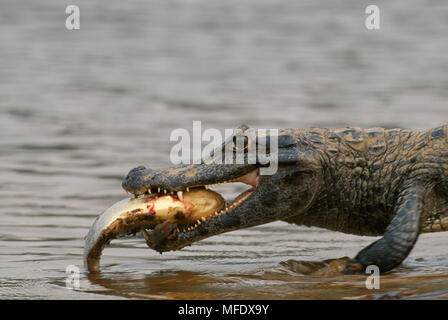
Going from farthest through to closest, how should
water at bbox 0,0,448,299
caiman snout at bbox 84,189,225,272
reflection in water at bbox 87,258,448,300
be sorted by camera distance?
water at bbox 0,0,448,299 < caiman snout at bbox 84,189,225,272 < reflection in water at bbox 87,258,448,300

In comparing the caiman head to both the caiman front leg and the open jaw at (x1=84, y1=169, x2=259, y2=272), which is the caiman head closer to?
the open jaw at (x1=84, y1=169, x2=259, y2=272)

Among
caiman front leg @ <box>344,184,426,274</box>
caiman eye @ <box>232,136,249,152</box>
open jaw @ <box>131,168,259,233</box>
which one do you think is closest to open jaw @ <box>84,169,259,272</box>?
open jaw @ <box>131,168,259,233</box>

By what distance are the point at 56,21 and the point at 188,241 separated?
1405 cm

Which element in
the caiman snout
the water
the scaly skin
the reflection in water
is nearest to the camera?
the reflection in water

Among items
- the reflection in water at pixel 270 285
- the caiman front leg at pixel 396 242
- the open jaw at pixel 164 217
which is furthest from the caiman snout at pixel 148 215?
the caiman front leg at pixel 396 242

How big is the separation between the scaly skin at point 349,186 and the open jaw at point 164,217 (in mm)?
18

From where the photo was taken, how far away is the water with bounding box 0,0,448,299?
5555 millimetres

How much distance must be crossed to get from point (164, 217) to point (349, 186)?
50.5 inches

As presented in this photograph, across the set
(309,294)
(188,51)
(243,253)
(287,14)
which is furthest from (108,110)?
(287,14)

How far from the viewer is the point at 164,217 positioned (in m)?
5.35

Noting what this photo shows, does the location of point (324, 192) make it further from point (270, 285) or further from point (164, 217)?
point (164, 217)

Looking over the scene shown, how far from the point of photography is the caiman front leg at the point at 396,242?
5.36 metres

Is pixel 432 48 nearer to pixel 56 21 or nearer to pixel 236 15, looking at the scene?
pixel 236 15

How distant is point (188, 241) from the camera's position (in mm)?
5484
